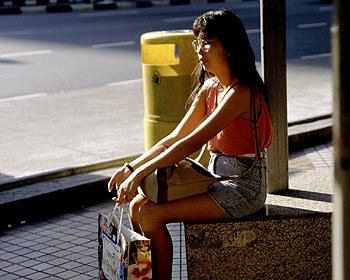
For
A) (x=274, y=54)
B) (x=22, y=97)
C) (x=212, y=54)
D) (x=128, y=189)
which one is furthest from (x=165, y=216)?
(x=22, y=97)

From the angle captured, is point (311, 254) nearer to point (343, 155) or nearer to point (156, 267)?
point (156, 267)

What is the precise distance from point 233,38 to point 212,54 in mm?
126

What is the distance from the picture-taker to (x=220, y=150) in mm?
4176

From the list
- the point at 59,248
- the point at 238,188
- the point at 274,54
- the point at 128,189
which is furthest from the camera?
the point at 59,248

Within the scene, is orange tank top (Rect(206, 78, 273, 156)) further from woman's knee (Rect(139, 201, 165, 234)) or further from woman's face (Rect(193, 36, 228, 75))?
woman's knee (Rect(139, 201, 165, 234))

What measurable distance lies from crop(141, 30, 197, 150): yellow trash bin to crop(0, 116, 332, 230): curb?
2.50ft

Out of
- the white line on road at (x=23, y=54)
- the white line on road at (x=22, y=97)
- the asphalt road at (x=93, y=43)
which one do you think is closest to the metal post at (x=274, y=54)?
the asphalt road at (x=93, y=43)

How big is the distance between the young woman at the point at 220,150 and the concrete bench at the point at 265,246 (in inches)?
3.6

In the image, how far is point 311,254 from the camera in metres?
4.29

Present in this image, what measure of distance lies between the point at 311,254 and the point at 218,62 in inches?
42.2

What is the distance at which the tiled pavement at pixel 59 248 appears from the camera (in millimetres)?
5074

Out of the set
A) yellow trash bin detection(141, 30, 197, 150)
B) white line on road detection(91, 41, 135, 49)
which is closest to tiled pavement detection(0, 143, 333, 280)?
yellow trash bin detection(141, 30, 197, 150)

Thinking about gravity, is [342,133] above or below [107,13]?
above

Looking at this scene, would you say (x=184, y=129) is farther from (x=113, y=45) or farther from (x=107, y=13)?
(x=107, y=13)
